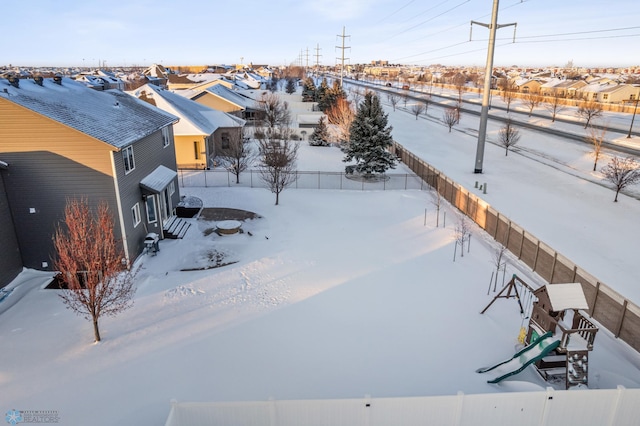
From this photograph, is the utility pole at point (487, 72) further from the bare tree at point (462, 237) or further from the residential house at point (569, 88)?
the residential house at point (569, 88)

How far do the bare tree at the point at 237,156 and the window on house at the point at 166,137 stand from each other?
609 centimetres

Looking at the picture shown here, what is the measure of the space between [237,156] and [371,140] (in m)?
10.4

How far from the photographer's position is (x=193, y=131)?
33.1 metres

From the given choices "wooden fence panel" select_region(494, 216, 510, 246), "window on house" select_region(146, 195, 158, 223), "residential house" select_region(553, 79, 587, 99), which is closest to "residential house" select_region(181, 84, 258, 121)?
"window on house" select_region(146, 195, 158, 223)

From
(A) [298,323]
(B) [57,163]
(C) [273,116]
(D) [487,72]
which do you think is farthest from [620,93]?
(B) [57,163]

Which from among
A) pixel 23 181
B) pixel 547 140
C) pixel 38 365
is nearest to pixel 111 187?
pixel 23 181

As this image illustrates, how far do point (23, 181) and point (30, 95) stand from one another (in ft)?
11.6

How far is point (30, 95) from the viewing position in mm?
16438

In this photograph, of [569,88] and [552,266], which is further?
[569,88]

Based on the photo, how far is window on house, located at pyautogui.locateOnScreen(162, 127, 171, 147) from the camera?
23234 millimetres

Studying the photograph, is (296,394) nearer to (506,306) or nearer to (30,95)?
(506,306)

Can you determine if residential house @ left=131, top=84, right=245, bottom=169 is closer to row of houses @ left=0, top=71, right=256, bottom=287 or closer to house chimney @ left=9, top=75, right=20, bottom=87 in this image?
row of houses @ left=0, top=71, right=256, bottom=287

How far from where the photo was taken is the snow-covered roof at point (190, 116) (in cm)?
3312

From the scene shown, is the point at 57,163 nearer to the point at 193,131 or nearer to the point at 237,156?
the point at 237,156
